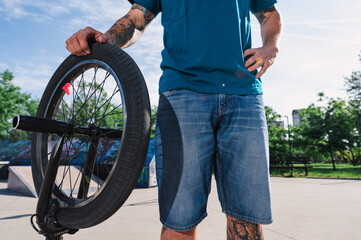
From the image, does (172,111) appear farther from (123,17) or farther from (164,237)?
(123,17)

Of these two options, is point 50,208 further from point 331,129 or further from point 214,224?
point 331,129

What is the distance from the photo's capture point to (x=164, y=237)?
118 centimetres

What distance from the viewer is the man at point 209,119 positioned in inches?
46.3

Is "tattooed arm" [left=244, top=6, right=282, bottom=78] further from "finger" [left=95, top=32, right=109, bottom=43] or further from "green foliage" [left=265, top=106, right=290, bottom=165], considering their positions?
"green foliage" [left=265, top=106, right=290, bottom=165]

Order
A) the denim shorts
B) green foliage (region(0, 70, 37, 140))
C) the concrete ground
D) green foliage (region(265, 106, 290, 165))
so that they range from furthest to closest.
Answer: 1. green foliage (region(0, 70, 37, 140))
2. green foliage (region(265, 106, 290, 165))
3. the concrete ground
4. the denim shorts

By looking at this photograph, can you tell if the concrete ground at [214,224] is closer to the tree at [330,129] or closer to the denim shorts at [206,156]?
the denim shorts at [206,156]

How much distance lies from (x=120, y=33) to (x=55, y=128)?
0.68m

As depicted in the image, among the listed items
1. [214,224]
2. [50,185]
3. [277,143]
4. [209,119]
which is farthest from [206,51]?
[277,143]

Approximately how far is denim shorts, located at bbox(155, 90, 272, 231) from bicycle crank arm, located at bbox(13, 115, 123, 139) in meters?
0.63

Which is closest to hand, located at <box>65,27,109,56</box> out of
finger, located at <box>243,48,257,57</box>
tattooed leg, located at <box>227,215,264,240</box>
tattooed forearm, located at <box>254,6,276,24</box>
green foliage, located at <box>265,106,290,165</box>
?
finger, located at <box>243,48,257,57</box>

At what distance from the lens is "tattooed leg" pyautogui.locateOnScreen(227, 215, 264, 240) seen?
1201 millimetres

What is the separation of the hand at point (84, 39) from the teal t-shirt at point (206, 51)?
397mm

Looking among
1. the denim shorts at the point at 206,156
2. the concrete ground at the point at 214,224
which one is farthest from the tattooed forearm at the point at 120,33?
the concrete ground at the point at 214,224

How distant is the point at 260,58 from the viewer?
53.2 inches
